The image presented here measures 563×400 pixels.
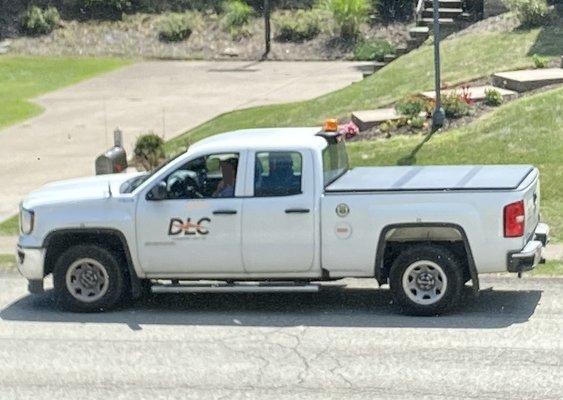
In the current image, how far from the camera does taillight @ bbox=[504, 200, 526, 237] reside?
12141 millimetres

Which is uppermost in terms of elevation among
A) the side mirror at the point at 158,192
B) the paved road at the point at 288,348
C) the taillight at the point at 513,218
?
the side mirror at the point at 158,192

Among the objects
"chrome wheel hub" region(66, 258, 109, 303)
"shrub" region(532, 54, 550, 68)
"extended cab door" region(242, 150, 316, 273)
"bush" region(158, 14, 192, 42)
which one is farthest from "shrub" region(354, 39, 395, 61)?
"chrome wheel hub" region(66, 258, 109, 303)

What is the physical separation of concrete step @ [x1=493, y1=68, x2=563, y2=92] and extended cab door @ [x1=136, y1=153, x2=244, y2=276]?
9993 mm

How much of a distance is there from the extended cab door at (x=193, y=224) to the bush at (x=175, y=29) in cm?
3071

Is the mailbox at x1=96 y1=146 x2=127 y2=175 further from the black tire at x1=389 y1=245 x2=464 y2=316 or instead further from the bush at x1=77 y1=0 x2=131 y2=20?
the bush at x1=77 y1=0 x2=131 y2=20

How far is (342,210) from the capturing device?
40.9ft

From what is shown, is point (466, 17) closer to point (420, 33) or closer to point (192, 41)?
A: point (420, 33)

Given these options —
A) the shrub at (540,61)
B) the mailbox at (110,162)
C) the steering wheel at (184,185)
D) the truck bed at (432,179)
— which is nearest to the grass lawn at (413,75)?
the shrub at (540,61)

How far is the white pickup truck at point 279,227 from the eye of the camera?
40.3 ft

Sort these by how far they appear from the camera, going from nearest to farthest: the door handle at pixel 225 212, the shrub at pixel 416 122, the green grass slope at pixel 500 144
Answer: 1. the door handle at pixel 225 212
2. the green grass slope at pixel 500 144
3. the shrub at pixel 416 122

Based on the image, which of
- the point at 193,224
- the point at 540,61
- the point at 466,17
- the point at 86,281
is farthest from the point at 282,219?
the point at 466,17

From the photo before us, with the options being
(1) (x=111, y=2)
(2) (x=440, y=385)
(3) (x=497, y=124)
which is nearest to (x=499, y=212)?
(2) (x=440, y=385)

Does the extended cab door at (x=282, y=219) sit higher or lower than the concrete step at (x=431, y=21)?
lower

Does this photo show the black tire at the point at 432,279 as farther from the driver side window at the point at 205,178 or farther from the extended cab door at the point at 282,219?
the driver side window at the point at 205,178
